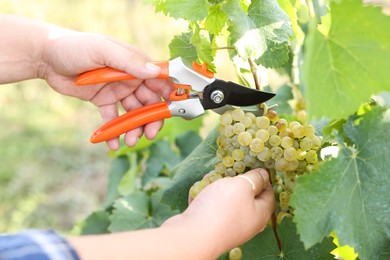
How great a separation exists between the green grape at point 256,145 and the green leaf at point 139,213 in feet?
2.25

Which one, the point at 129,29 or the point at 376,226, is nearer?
the point at 376,226

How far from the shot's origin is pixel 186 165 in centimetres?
141

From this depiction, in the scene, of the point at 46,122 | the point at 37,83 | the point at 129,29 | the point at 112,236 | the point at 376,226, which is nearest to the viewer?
the point at 112,236

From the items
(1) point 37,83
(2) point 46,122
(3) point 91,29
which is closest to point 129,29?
(3) point 91,29

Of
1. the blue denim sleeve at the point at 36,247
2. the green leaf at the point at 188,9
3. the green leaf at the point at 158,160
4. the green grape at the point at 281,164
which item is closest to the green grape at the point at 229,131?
the green grape at the point at 281,164

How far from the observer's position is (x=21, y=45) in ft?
5.38

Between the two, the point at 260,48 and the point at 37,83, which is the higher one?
the point at 260,48

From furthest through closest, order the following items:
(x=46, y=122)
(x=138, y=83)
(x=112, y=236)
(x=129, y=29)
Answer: (x=129, y=29)
(x=46, y=122)
(x=138, y=83)
(x=112, y=236)

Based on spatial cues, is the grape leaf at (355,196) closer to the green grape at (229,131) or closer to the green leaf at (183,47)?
the green grape at (229,131)

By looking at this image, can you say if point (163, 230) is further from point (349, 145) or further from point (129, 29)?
point (129, 29)

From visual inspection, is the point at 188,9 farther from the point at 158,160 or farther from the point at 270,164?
the point at 158,160

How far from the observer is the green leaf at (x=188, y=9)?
1.21 meters

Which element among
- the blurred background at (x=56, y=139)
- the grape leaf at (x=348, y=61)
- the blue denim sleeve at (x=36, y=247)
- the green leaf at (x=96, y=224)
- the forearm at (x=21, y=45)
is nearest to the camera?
the blue denim sleeve at (x=36, y=247)

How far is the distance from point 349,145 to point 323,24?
21 centimetres
